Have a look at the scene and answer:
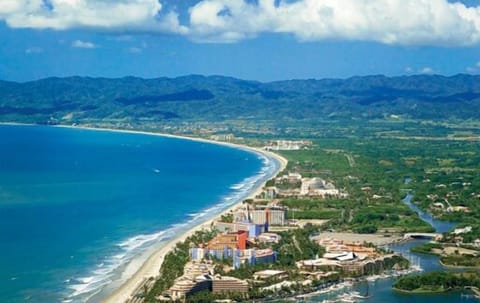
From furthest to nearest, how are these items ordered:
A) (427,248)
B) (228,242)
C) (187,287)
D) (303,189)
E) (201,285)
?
(303,189) → (427,248) → (228,242) → (201,285) → (187,287)

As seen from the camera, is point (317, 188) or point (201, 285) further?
point (317, 188)

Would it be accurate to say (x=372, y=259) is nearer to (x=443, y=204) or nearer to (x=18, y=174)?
(x=443, y=204)

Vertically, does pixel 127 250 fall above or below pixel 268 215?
below

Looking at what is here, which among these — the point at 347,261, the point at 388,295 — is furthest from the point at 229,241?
the point at 388,295

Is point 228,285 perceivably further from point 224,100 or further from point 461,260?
point 224,100

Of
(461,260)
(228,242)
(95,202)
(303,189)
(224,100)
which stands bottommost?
(461,260)

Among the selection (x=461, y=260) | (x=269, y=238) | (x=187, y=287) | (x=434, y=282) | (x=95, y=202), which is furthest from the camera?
(x=95, y=202)

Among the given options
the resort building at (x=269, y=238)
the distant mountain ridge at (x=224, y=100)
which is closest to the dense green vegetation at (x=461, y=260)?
the resort building at (x=269, y=238)
